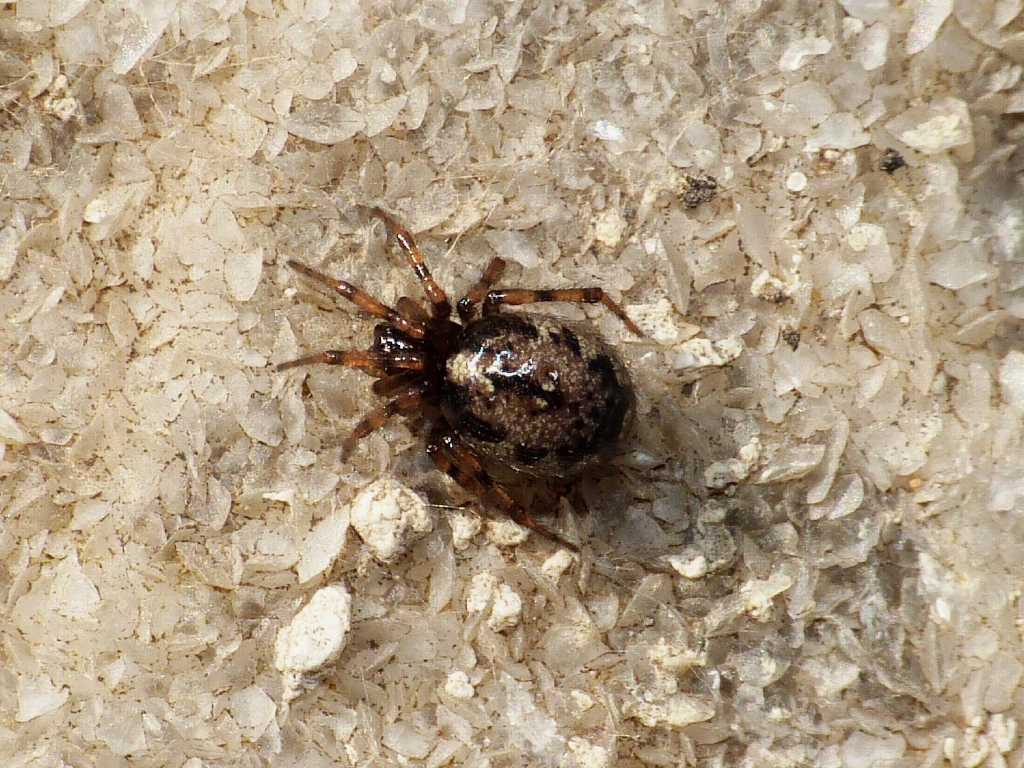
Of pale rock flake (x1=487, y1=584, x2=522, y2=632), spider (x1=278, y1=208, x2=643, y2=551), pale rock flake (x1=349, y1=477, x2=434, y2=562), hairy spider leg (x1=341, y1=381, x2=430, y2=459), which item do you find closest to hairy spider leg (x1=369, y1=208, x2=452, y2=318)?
spider (x1=278, y1=208, x2=643, y2=551)

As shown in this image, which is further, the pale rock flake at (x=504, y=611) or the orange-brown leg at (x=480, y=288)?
the orange-brown leg at (x=480, y=288)

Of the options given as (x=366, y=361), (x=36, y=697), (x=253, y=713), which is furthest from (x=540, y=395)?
(x=36, y=697)

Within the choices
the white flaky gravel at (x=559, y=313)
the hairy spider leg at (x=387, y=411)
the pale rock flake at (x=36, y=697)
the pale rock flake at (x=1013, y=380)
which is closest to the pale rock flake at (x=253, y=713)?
the white flaky gravel at (x=559, y=313)

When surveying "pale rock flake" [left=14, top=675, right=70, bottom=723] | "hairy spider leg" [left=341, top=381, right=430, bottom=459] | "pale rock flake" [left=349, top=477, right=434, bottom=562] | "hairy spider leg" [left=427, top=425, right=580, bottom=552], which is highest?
"hairy spider leg" [left=341, top=381, right=430, bottom=459]

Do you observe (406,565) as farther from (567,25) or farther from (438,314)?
(567,25)

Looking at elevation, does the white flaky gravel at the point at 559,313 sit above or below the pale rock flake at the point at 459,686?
above

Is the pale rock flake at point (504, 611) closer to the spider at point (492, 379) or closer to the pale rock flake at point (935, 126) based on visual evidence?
the spider at point (492, 379)

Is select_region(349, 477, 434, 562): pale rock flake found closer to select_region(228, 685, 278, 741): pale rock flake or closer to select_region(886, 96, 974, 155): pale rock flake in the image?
select_region(228, 685, 278, 741): pale rock flake
